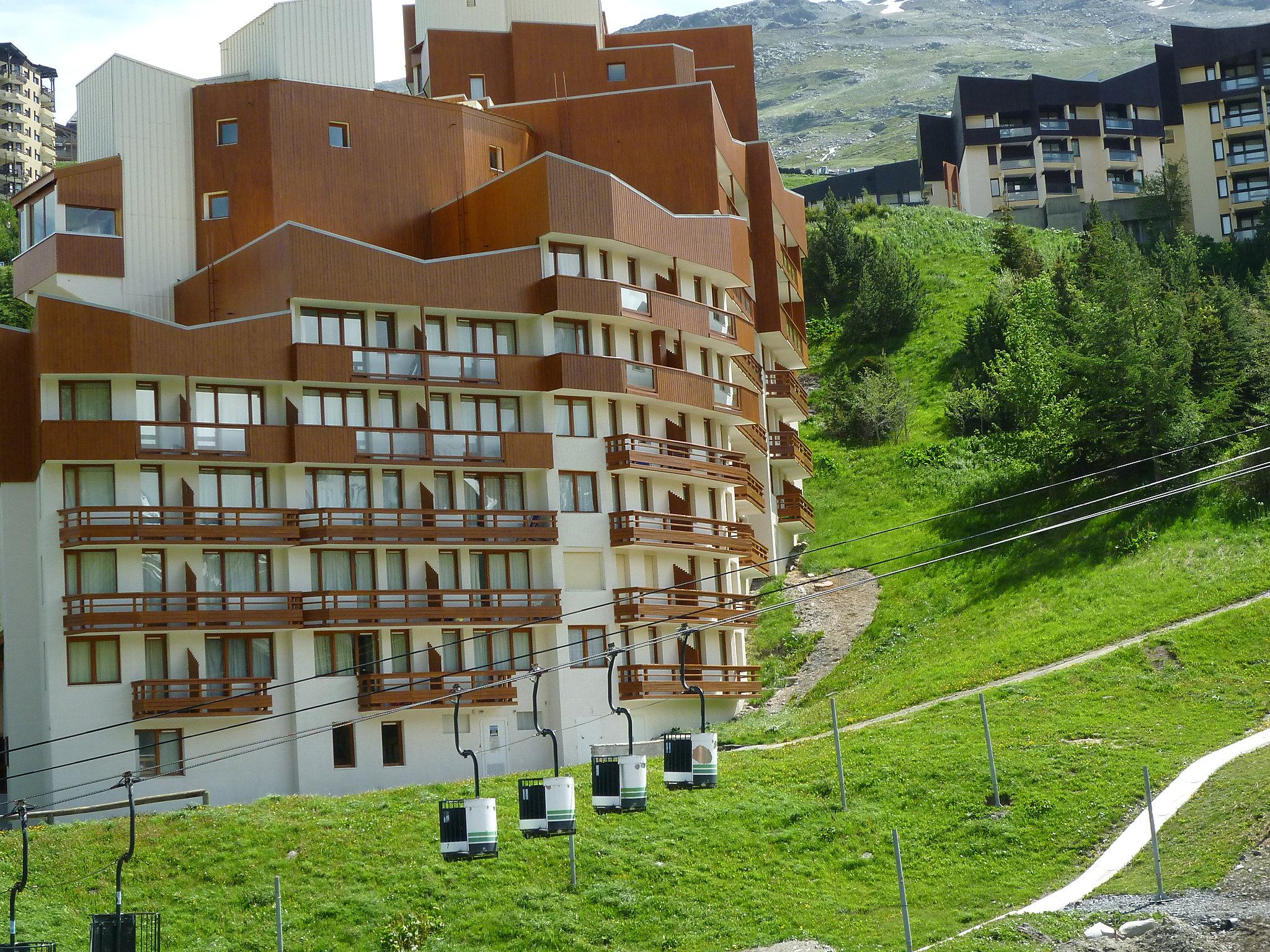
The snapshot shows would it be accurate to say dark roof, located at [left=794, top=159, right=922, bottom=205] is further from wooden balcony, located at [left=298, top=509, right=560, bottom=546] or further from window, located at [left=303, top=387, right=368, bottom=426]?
window, located at [left=303, top=387, right=368, bottom=426]

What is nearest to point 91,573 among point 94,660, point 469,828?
point 94,660

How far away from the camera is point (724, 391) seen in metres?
68.6

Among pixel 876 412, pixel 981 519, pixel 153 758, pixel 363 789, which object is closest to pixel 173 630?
pixel 153 758

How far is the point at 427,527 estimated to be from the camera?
57625mm

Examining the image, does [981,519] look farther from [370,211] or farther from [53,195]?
[53,195]

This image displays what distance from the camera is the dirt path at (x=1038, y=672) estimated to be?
193 feet

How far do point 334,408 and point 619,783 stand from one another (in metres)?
24.7

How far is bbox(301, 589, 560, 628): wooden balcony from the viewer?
2190 inches

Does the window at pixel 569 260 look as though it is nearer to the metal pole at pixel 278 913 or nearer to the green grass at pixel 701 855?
the green grass at pixel 701 855

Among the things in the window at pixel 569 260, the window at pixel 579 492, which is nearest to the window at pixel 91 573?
the window at pixel 579 492

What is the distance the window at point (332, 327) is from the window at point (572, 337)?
6.96 meters

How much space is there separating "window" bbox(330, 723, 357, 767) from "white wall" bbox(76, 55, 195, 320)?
720 inches

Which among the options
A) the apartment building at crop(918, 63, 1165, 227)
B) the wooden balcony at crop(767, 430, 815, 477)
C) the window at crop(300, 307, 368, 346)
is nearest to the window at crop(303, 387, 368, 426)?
the window at crop(300, 307, 368, 346)

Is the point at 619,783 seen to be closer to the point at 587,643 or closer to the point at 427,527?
the point at 427,527
